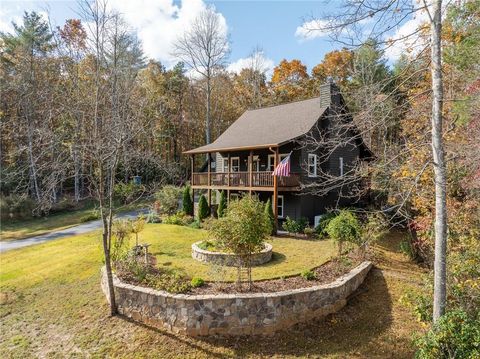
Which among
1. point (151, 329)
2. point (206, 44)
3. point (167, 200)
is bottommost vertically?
point (151, 329)

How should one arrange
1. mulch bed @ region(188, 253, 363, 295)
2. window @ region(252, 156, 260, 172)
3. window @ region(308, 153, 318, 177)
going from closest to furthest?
mulch bed @ region(188, 253, 363, 295) → window @ region(308, 153, 318, 177) → window @ region(252, 156, 260, 172)

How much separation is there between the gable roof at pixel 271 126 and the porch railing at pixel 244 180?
1588 millimetres

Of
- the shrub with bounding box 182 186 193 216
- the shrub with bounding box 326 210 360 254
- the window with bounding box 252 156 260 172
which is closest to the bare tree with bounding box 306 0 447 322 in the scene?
the shrub with bounding box 326 210 360 254

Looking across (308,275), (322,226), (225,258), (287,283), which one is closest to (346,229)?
(308,275)

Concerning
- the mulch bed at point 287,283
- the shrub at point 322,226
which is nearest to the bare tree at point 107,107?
the mulch bed at point 287,283

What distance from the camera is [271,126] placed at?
61.2ft

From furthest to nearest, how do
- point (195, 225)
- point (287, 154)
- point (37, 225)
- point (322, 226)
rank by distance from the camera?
point (37, 225)
point (195, 225)
point (287, 154)
point (322, 226)

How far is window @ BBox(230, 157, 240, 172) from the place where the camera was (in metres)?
19.7

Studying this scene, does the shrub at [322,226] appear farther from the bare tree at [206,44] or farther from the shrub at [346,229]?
the bare tree at [206,44]

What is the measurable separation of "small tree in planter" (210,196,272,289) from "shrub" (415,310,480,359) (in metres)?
4.16

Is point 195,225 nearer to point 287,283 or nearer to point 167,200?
point 167,200

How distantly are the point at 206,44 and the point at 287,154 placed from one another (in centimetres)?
1849

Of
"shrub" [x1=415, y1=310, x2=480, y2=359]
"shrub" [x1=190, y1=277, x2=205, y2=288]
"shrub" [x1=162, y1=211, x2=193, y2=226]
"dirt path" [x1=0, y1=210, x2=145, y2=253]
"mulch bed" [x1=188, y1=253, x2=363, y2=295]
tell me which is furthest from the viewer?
"shrub" [x1=162, y1=211, x2=193, y2=226]

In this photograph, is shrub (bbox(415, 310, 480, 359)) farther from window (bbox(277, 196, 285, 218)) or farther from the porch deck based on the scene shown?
window (bbox(277, 196, 285, 218))
